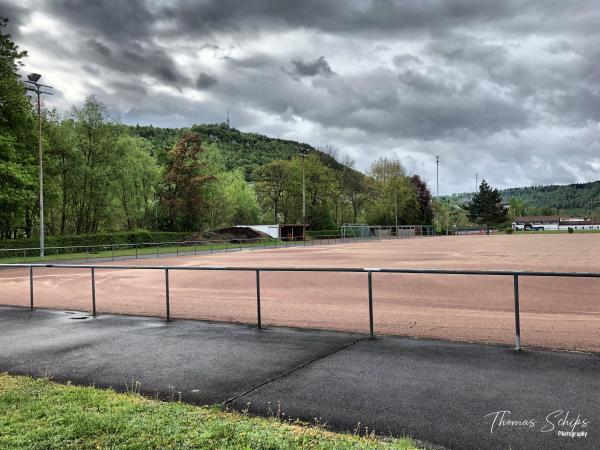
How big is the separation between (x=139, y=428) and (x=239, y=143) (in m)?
159

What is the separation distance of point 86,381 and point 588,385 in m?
5.34

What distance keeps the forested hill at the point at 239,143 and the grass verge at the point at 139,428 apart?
11259 cm

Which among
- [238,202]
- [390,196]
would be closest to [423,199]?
[390,196]

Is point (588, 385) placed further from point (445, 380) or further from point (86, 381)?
point (86, 381)

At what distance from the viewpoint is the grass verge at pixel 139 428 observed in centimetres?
356

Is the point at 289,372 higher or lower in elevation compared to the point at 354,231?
lower

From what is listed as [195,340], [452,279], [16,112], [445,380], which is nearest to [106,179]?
[16,112]

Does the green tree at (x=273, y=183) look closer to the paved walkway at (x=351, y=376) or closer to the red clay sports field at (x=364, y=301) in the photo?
the red clay sports field at (x=364, y=301)

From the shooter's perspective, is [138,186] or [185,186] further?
[138,186]

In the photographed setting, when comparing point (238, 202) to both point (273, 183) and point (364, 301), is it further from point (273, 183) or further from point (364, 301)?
point (364, 301)

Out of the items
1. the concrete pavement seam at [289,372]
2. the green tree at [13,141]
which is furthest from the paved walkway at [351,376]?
the green tree at [13,141]

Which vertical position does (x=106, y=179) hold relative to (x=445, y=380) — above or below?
above

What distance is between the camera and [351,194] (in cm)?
10038

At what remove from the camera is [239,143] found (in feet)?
522
